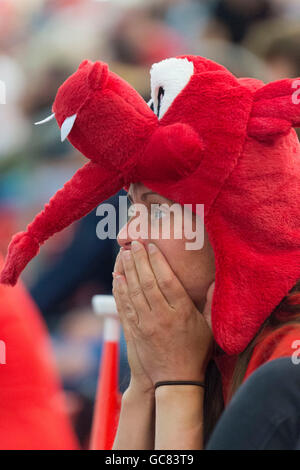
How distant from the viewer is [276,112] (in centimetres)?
72

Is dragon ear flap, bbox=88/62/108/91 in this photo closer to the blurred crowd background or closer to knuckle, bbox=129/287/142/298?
knuckle, bbox=129/287/142/298

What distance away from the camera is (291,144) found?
77 cm

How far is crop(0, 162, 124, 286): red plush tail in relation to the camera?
0.79 m

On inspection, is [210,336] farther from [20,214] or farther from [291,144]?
[20,214]

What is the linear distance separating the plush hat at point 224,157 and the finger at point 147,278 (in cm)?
8

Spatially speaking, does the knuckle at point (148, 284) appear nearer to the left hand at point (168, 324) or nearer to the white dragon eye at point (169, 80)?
the left hand at point (168, 324)

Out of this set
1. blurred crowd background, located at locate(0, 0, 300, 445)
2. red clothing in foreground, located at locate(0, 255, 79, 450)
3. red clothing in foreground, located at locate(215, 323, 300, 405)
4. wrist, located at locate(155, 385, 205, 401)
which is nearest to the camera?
red clothing in foreground, located at locate(215, 323, 300, 405)

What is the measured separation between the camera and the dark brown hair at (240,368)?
726 mm

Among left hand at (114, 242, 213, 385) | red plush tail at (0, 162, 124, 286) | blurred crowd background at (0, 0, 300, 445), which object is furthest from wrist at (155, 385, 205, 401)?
blurred crowd background at (0, 0, 300, 445)

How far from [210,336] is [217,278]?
10 centimetres

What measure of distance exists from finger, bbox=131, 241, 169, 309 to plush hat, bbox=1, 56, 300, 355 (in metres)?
0.08

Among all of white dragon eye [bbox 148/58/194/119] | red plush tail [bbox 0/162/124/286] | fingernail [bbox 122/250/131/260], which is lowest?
fingernail [bbox 122/250/131/260]

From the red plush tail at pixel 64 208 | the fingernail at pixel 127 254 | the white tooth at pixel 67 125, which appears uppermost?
the white tooth at pixel 67 125

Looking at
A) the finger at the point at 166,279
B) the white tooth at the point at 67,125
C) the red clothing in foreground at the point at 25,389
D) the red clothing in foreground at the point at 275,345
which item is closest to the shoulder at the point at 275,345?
the red clothing in foreground at the point at 275,345
